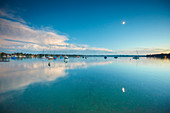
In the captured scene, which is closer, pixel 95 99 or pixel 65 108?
pixel 65 108

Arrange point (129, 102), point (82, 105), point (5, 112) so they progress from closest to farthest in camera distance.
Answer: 1. point (5, 112)
2. point (82, 105)
3. point (129, 102)

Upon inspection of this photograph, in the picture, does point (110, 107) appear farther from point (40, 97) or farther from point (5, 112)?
point (5, 112)

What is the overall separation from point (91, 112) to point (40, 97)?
18.4 feet

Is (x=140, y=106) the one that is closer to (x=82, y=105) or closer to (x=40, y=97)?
(x=82, y=105)

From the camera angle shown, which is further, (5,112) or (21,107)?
(21,107)

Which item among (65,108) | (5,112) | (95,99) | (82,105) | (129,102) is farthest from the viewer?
(95,99)

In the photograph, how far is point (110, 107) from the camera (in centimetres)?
706

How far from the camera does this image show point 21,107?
697cm

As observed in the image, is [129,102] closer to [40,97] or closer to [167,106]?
[167,106]

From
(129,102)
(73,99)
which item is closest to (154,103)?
(129,102)

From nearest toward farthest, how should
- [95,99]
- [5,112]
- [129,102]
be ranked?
1. [5,112]
2. [129,102]
3. [95,99]

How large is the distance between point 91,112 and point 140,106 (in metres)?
4.38

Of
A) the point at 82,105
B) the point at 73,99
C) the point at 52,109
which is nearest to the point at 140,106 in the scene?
the point at 82,105

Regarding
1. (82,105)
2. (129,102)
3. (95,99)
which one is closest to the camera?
(82,105)
